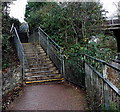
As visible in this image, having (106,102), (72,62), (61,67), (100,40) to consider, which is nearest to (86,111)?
(106,102)

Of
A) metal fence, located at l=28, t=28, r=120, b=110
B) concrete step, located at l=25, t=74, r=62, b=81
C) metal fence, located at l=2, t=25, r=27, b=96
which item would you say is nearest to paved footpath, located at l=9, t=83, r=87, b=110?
metal fence, located at l=28, t=28, r=120, b=110

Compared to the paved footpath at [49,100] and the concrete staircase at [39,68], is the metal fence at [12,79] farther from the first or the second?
the paved footpath at [49,100]

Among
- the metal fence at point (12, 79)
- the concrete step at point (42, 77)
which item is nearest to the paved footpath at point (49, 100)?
the metal fence at point (12, 79)

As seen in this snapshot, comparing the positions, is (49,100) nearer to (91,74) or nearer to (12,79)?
(91,74)

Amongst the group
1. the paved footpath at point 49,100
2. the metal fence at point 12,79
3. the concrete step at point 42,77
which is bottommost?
the paved footpath at point 49,100

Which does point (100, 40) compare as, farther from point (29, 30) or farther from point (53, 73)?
point (29, 30)

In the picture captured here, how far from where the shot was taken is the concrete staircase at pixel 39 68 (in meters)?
6.14

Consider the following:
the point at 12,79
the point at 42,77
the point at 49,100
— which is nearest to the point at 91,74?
the point at 49,100

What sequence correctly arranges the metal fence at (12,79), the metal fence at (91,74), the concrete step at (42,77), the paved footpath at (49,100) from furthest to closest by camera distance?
the concrete step at (42,77) < the metal fence at (12,79) < the paved footpath at (49,100) < the metal fence at (91,74)

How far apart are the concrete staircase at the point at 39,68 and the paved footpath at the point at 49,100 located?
1206mm

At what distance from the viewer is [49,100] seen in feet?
13.1

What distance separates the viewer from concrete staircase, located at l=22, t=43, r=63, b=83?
6.14 m

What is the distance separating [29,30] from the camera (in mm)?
12898

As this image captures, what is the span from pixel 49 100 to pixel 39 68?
9.73 feet
